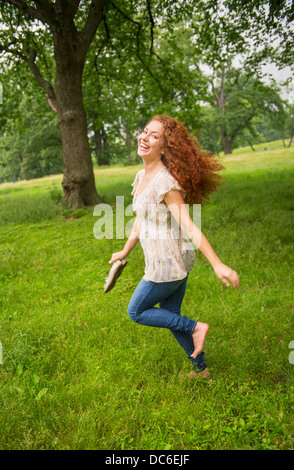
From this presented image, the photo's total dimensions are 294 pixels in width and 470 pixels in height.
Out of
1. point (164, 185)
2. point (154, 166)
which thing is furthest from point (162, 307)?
point (154, 166)

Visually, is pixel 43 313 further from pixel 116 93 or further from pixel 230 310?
pixel 116 93

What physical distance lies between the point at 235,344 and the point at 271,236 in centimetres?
366

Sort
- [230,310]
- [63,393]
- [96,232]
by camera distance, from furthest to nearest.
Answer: [96,232], [230,310], [63,393]

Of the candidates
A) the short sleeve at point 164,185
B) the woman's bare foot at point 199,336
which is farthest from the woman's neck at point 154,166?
the woman's bare foot at point 199,336

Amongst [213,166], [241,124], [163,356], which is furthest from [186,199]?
[241,124]

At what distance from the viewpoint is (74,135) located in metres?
10.2

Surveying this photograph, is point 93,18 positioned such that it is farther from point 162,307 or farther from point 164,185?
point 162,307

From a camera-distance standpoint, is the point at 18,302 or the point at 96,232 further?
the point at 96,232

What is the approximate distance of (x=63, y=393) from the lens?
2.99m

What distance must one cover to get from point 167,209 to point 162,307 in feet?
3.15

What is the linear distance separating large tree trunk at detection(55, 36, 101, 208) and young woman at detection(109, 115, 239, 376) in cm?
769

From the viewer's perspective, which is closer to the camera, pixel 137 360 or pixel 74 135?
pixel 137 360

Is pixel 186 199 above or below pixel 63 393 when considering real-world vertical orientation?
above

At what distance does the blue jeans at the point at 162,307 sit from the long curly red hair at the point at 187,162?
30.2 inches
